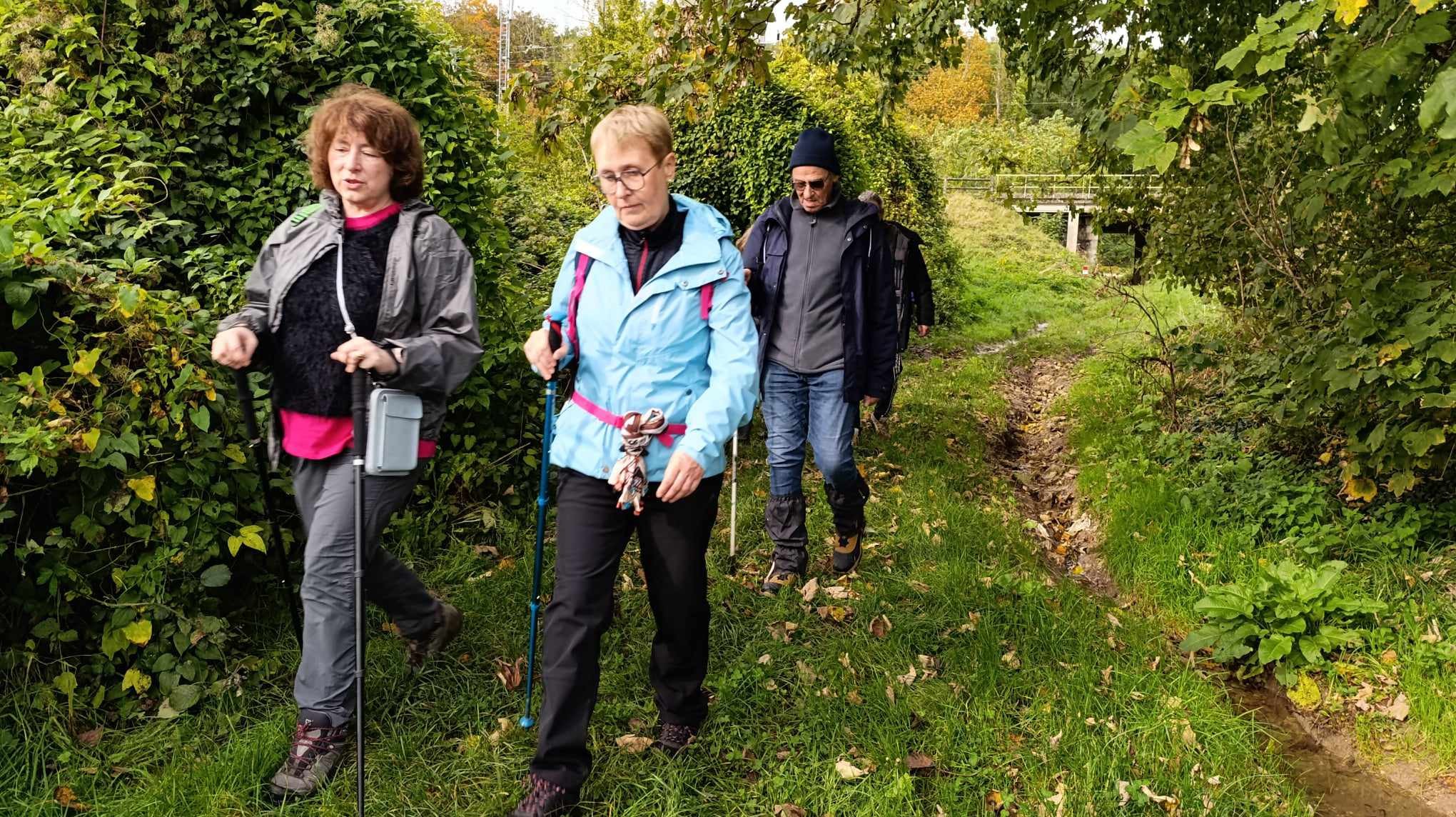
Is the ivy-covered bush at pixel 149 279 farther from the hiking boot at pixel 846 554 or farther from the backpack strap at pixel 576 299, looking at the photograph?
the hiking boot at pixel 846 554

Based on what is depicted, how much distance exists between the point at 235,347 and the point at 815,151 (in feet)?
9.86

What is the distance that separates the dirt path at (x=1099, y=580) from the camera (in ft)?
12.8

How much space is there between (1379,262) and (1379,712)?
2.59 meters

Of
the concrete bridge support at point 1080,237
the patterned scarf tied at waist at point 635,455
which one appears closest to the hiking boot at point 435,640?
the patterned scarf tied at waist at point 635,455

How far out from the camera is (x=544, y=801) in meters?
3.08

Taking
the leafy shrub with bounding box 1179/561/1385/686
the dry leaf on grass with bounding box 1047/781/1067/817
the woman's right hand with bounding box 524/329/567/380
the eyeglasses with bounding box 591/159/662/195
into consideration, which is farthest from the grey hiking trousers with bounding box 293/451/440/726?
the leafy shrub with bounding box 1179/561/1385/686

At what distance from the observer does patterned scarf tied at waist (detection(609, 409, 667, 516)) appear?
3062mm

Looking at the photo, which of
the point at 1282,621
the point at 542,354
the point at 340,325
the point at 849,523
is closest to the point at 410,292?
the point at 340,325

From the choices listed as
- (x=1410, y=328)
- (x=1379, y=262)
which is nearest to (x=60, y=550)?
(x=1410, y=328)

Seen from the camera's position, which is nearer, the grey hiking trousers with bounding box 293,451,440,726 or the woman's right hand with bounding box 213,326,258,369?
the woman's right hand with bounding box 213,326,258,369

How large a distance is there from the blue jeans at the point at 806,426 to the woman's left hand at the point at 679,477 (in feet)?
7.49

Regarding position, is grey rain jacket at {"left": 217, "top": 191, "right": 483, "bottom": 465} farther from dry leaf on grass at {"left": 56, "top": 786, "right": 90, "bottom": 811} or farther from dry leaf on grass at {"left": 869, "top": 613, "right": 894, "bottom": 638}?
dry leaf on grass at {"left": 869, "top": 613, "right": 894, "bottom": 638}

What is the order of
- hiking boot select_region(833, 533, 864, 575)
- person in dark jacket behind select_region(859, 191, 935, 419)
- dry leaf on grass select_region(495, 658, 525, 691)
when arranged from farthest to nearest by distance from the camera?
person in dark jacket behind select_region(859, 191, 935, 419)
hiking boot select_region(833, 533, 864, 575)
dry leaf on grass select_region(495, 658, 525, 691)

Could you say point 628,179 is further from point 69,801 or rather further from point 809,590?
point 809,590
